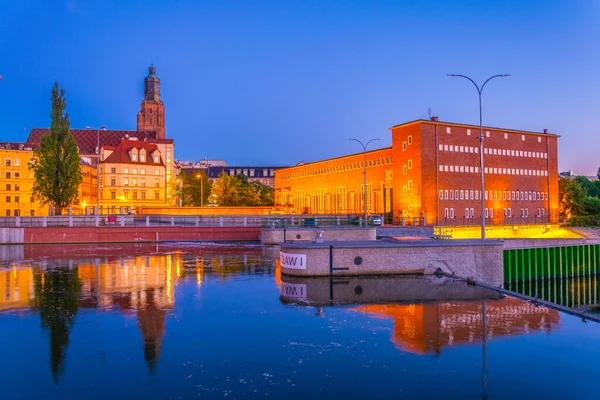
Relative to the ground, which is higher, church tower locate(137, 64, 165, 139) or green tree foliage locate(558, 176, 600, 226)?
church tower locate(137, 64, 165, 139)

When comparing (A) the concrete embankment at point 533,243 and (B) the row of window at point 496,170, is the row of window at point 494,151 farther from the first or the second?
(A) the concrete embankment at point 533,243

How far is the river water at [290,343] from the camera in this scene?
886 cm

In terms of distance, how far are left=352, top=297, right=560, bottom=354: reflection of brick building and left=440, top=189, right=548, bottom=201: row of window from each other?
48627 millimetres

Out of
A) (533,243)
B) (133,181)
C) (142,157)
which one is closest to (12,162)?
(133,181)

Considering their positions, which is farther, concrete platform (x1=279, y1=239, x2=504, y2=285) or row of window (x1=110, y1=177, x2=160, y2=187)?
row of window (x1=110, y1=177, x2=160, y2=187)

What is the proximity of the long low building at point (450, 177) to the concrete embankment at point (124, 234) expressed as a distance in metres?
22.8

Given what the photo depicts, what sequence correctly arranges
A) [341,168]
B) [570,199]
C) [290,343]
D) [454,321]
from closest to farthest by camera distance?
[290,343]
[454,321]
[341,168]
[570,199]

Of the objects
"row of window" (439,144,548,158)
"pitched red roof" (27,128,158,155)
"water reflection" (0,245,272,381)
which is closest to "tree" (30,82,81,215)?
"water reflection" (0,245,272,381)

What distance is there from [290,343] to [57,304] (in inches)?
340

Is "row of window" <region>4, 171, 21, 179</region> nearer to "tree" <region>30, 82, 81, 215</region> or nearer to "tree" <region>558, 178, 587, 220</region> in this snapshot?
"tree" <region>30, 82, 81, 215</region>

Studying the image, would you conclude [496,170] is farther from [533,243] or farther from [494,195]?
[533,243]

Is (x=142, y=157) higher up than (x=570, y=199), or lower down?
higher up

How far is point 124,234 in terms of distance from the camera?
48.1 meters

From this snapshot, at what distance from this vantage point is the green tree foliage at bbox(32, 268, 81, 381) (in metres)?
11.0
